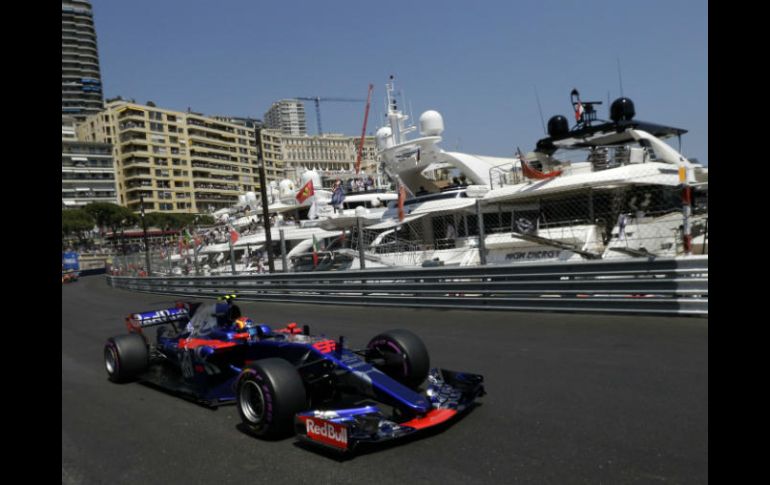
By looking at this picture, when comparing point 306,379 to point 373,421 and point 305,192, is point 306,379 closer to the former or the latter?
point 373,421

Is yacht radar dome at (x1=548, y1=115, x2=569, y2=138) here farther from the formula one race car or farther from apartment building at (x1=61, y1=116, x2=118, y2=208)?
apartment building at (x1=61, y1=116, x2=118, y2=208)

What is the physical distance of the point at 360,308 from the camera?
11609mm

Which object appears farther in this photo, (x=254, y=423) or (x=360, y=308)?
(x=360, y=308)

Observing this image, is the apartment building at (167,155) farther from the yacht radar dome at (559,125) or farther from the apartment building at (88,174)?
the yacht radar dome at (559,125)

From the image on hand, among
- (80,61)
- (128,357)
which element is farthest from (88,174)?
(128,357)

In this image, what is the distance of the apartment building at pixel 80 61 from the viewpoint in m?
141

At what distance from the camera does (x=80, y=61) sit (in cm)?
14525

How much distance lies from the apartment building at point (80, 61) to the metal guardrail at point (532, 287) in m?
152

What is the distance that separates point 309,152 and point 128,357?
5108 inches
